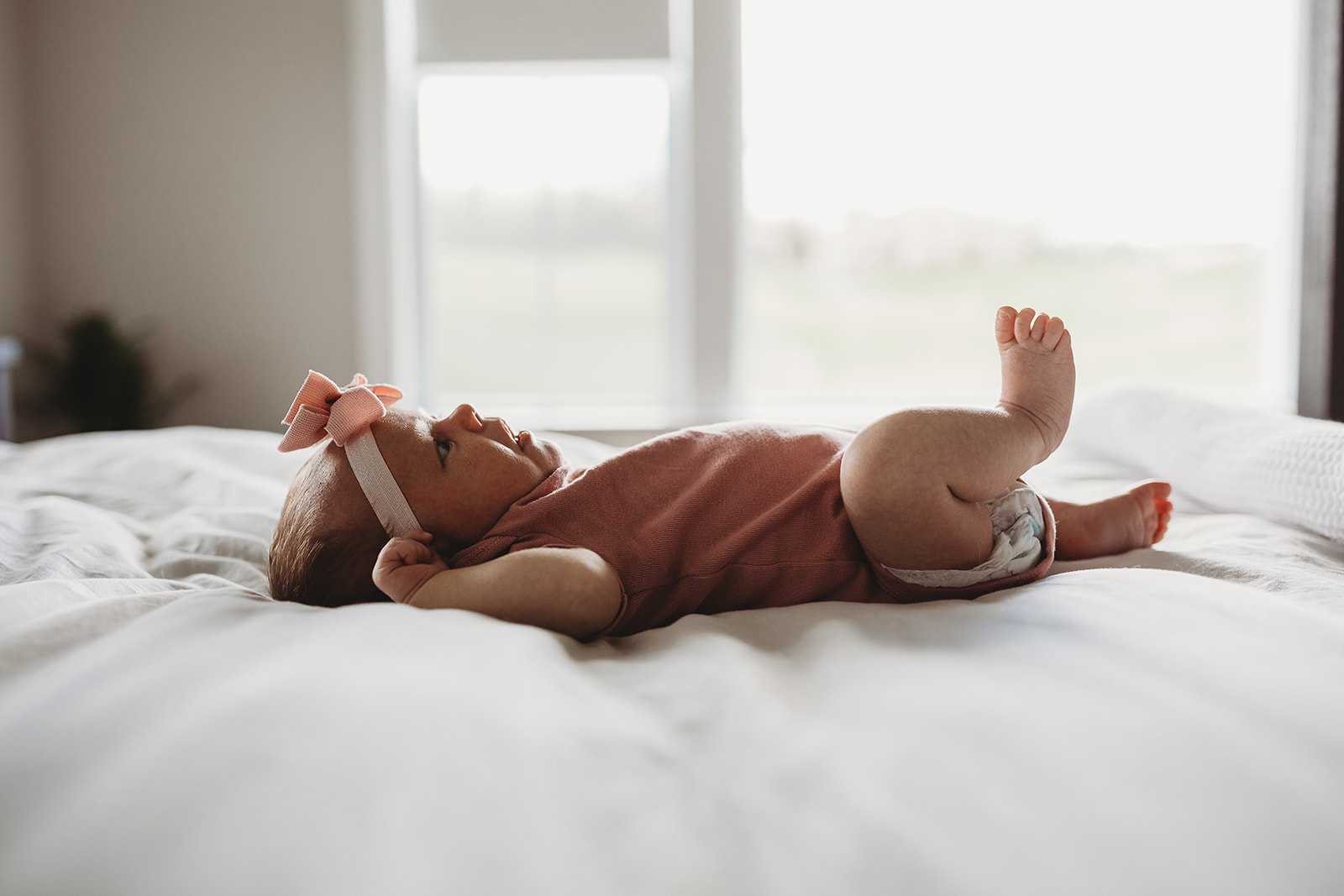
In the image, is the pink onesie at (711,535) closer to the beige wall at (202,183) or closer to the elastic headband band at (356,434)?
the elastic headband band at (356,434)

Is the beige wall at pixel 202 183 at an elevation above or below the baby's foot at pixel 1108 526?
above

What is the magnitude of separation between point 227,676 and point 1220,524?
3.62 feet

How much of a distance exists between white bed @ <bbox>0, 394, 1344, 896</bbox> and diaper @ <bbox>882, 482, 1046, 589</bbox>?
0.33 feet

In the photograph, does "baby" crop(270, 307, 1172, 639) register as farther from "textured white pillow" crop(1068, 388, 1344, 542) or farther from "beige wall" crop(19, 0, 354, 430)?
"beige wall" crop(19, 0, 354, 430)

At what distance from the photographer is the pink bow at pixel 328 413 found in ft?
2.77

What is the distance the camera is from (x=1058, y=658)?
544 mm

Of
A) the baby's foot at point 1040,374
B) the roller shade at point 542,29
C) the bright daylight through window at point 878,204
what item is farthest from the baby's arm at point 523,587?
the roller shade at point 542,29

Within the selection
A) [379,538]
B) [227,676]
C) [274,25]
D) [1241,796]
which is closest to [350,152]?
[274,25]

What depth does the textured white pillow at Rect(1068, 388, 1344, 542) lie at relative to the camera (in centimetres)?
92

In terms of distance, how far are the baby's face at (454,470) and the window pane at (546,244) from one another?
1.58 m

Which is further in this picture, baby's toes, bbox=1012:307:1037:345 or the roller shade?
the roller shade

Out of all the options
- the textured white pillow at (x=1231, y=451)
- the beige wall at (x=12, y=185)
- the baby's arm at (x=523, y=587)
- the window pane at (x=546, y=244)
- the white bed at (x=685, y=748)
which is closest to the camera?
the white bed at (x=685, y=748)

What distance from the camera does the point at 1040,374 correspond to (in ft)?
2.72

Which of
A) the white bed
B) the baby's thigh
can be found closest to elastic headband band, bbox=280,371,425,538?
the white bed
